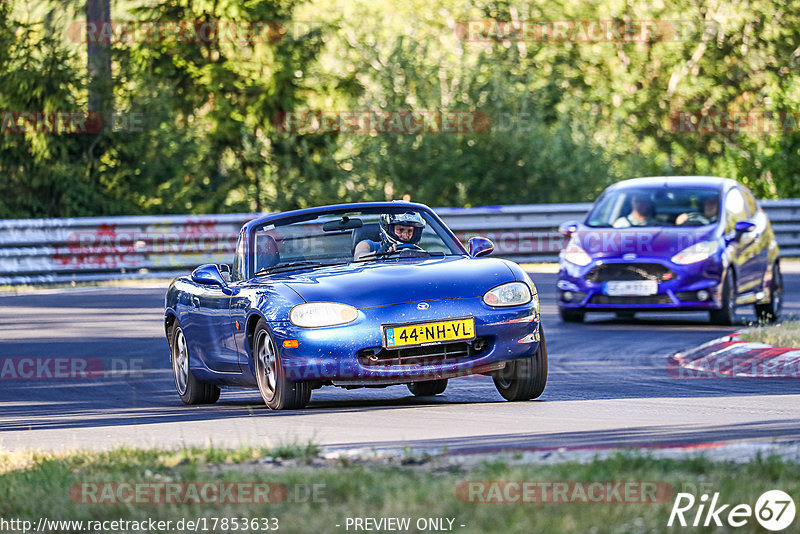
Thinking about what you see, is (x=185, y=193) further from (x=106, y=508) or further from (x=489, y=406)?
(x=106, y=508)

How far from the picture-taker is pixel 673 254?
17266 mm

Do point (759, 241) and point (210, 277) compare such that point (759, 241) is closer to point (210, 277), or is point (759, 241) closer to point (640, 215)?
point (640, 215)

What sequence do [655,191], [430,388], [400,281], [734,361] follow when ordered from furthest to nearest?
1. [655,191]
2. [734,361]
3. [430,388]
4. [400,281]

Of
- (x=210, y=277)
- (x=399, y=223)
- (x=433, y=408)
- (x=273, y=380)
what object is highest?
(x=399, y=223)

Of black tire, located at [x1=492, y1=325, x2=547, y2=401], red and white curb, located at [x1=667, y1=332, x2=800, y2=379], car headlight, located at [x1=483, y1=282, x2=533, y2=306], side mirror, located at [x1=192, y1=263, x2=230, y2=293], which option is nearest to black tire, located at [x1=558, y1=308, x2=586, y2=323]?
red and white curb, located at [x1=667, y1=332, x2=800, y2=379]

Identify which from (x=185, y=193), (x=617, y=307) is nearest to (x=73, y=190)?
(x=185, y=193)

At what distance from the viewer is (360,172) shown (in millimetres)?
33844

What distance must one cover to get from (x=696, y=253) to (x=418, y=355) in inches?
304

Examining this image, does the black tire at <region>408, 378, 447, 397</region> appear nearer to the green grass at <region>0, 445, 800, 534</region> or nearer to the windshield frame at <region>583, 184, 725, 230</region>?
the green grass at <region>0, 445, 800, 534</region>

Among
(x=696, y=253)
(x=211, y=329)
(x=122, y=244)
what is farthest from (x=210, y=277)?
(x=122, y=244)

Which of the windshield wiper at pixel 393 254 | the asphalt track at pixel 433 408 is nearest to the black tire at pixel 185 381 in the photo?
the asphalt track at pixel 433 408

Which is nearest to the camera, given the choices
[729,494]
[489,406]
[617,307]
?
[729,494]

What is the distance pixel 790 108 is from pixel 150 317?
20.9m

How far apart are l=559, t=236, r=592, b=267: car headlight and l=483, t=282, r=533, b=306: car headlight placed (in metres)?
7.31
